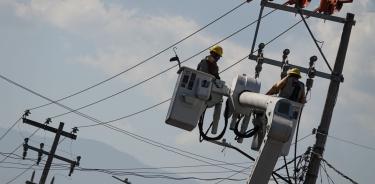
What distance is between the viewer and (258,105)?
13000 millimetres

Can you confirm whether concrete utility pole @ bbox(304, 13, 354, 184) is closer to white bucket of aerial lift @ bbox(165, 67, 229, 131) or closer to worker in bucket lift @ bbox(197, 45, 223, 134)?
worker in bucket lift @ bbox(197, 45, 223, 134)

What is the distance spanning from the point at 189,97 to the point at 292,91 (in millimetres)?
1824

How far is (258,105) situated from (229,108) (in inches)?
58.8

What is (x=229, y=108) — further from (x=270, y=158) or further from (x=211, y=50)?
(x=270, y=158)

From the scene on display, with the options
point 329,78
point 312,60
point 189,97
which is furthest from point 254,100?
point 329,78

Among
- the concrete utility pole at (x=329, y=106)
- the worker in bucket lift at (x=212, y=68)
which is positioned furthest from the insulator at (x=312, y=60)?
the worker in bucket lift at (x=212, y=68)

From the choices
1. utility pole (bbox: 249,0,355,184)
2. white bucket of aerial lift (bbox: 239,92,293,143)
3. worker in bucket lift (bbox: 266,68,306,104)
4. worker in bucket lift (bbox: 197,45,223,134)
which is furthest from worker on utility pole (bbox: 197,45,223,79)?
utility pole (bbox: 249,0,355,184)

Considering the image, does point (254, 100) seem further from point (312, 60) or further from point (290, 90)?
point (312, 60)

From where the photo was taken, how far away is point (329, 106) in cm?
1798

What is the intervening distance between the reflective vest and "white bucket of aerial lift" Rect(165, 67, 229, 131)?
1.28 metres

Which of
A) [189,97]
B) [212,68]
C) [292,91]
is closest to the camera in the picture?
[189,97]

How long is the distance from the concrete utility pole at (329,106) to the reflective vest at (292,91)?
4156 millimetres

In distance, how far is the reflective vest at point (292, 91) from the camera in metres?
13.8

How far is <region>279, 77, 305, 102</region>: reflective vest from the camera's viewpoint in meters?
13.8
